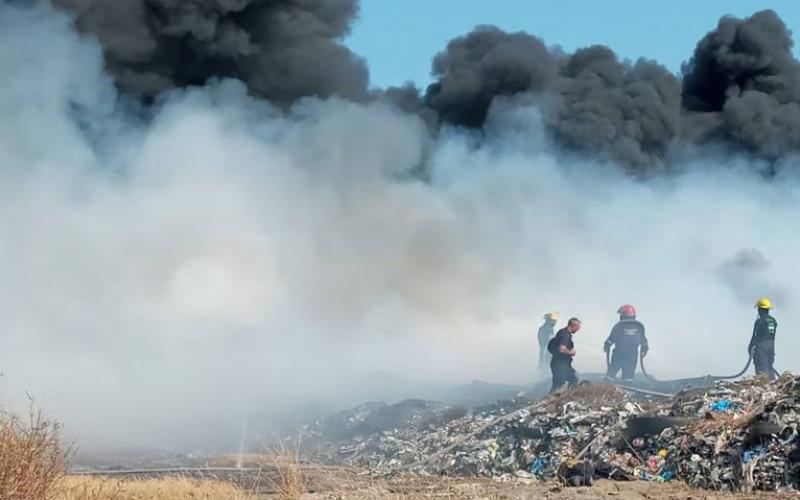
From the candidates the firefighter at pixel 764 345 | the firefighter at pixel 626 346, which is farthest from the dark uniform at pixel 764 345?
the firefighter at pixel 626 346

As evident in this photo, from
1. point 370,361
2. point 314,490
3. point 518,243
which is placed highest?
point 518,243

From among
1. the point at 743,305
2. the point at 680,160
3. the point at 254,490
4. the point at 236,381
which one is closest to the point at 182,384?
the point at 236,381

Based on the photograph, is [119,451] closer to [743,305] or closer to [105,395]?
[105,395]

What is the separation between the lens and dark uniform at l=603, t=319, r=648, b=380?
62.1 feet

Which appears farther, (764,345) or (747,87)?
(747,87)

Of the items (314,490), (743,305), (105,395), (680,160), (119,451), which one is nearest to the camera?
(314,490)

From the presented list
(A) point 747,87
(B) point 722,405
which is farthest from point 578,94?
(B) point 722,405

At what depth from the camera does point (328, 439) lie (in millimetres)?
17688

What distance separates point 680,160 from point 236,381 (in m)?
20.4

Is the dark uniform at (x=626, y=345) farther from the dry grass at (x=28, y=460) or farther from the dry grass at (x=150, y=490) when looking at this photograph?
the dry grass at (x=28, y=460)

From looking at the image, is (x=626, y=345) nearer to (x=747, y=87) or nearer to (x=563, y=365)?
(x=563, y=365)

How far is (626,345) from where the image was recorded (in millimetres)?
18953

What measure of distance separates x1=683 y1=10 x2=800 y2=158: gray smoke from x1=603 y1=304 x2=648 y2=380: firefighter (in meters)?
19.8

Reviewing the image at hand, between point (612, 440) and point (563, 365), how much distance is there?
197 inches
